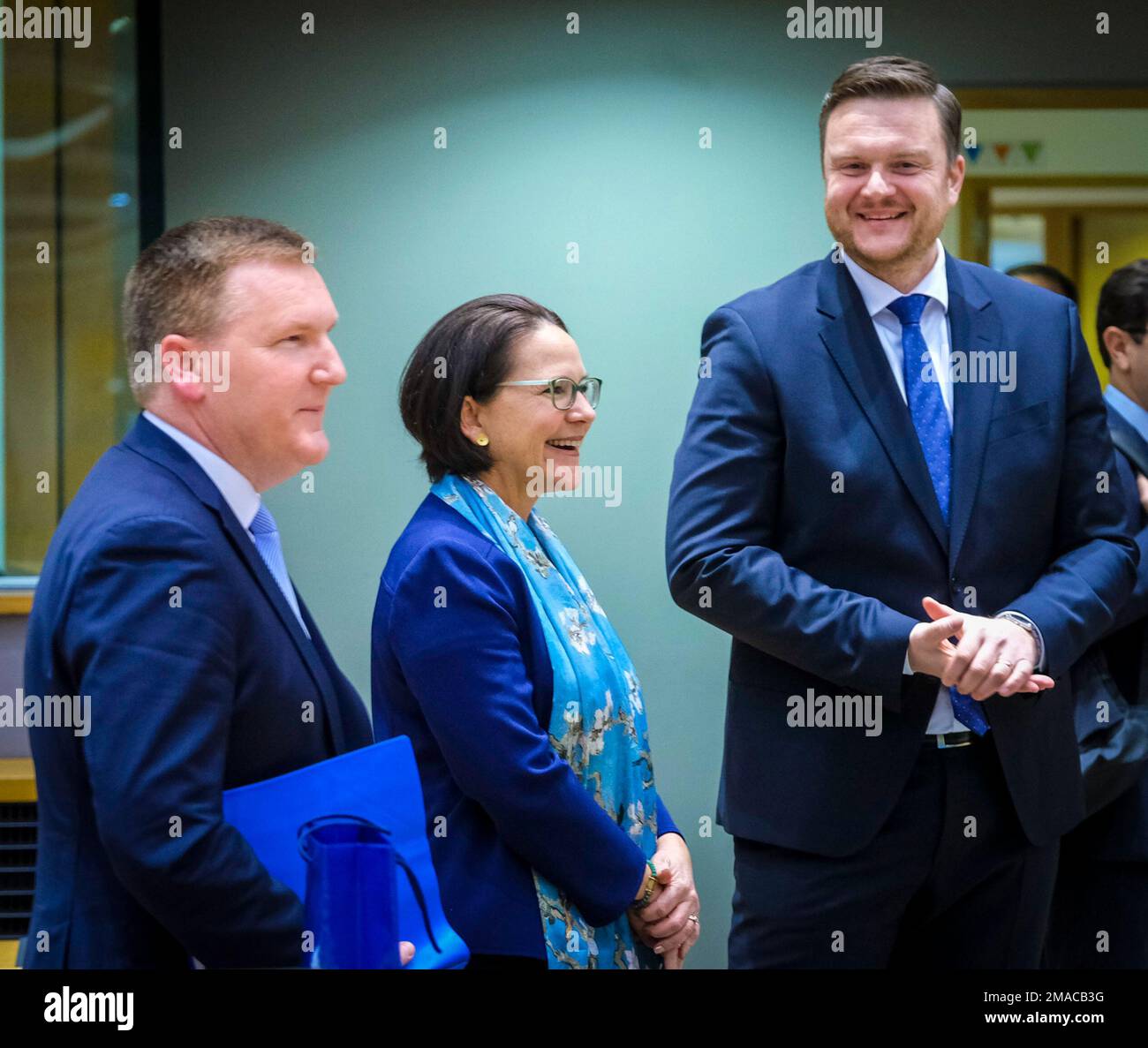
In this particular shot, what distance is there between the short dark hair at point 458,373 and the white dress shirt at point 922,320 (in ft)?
1.65

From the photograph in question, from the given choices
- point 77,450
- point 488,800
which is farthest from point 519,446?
point 77,450

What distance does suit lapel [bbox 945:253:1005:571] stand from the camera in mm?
1908

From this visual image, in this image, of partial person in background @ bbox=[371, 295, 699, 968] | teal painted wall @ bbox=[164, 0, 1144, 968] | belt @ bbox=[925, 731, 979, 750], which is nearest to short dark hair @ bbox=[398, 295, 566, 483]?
partial person in background @ bbox=[371, 295, 699, 968]

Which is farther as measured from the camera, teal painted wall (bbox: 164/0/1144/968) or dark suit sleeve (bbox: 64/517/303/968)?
teal painted wall (bbox: 164/0/1144/968)

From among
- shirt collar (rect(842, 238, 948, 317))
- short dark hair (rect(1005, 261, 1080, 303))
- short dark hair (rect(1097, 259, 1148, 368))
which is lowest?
shirt collar (rect(842, 238, 948, 317))

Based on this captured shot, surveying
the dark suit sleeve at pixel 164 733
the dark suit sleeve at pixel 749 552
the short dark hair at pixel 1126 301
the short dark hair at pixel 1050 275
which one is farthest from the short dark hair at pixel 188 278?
the short dark hair at pixel 1050 275

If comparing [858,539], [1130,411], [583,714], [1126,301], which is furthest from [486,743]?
[1126,301]

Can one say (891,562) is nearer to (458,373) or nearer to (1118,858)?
(458,373)

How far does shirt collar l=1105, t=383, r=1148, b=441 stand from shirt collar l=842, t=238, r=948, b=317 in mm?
692

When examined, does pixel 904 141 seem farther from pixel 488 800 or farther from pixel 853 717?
pixel 488 800

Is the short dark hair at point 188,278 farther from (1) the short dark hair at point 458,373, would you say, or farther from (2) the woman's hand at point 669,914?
(2) the woman's hand at point 669,914

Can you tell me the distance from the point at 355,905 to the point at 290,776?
0.15 metres

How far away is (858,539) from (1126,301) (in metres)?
1.10

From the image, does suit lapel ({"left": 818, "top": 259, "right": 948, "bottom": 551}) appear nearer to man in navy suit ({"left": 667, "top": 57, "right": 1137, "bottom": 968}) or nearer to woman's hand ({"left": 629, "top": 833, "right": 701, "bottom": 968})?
man in navy suit ({"left": 667, "top": 57, "right": 1137, "bottom": 968})
